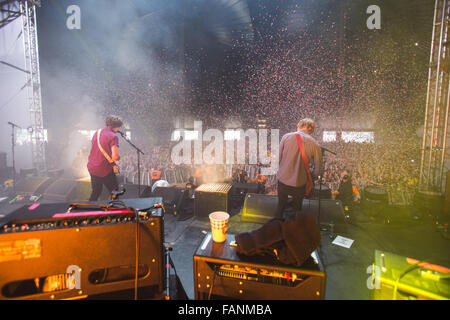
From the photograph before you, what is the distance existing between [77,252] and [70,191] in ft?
16.7

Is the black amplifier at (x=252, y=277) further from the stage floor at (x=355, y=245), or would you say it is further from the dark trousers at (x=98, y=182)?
the dark trousers at (x=98, y=182)

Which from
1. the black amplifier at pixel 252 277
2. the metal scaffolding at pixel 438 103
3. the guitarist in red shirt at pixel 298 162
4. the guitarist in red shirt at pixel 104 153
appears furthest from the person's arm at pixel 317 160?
the metal scaffolding at pixel 438 103

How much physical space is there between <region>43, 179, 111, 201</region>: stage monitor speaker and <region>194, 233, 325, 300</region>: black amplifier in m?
4.36

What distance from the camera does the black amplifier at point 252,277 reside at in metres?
1.10

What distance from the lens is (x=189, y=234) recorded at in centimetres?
333

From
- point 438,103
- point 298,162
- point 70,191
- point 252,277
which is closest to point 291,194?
point 298,162

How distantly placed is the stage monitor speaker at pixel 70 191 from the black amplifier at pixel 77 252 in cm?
410

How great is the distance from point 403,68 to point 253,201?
29.8ft

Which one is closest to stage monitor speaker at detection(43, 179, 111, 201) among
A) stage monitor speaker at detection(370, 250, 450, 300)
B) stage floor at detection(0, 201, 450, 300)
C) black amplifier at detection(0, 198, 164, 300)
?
stage floor at detection(0, 201, 450, 300)

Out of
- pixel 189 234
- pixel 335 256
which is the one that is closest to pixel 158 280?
pixel 189 234

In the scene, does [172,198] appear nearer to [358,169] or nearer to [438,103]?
[438,103]

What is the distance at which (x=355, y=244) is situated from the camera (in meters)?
3.04

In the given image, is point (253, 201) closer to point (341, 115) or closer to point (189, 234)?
point (189, 234)

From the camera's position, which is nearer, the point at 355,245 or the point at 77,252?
the point at 77,252
